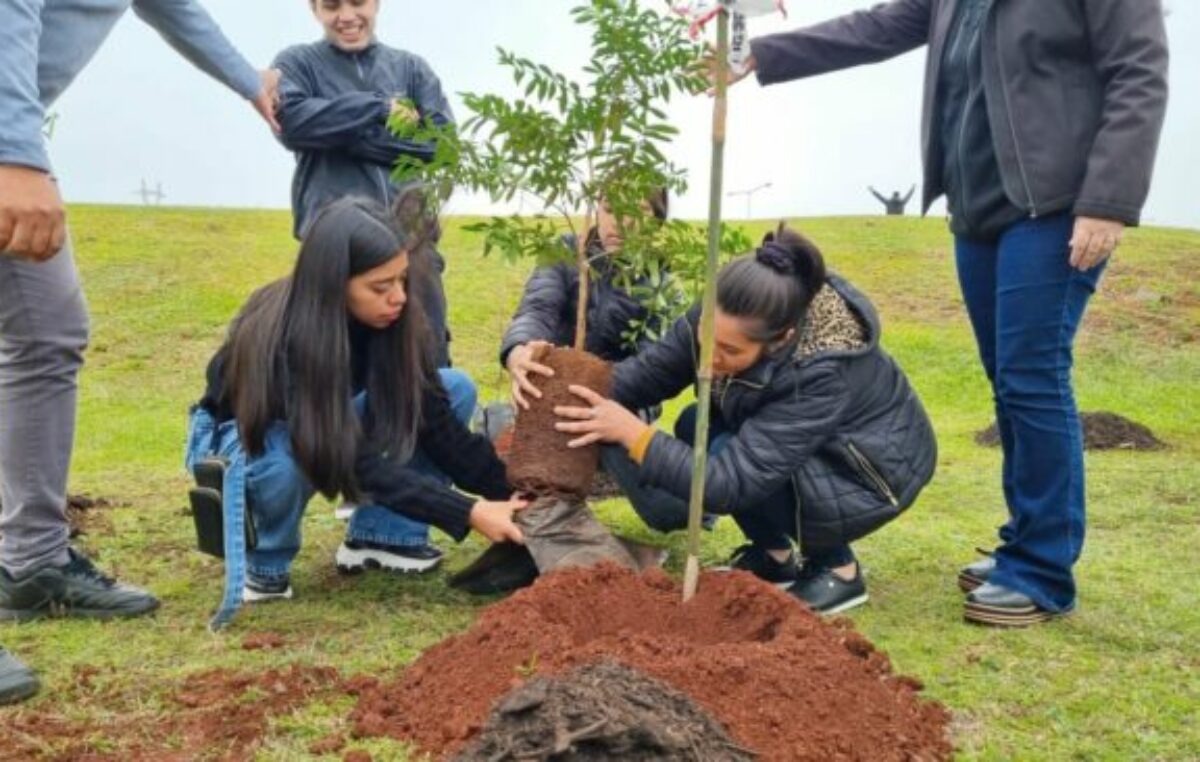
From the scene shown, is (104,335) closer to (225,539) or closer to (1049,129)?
(225,539)

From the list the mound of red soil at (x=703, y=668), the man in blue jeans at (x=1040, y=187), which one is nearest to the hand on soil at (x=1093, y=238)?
the man in blue jeans at (x=1040, y=187)

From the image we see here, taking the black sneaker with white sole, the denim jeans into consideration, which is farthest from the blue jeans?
the black sneaker with white sole

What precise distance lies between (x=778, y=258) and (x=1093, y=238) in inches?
30.2

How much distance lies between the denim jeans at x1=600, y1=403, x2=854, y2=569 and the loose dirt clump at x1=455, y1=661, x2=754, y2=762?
1.29 metres

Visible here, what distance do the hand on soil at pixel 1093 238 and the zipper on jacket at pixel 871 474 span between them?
774 mm

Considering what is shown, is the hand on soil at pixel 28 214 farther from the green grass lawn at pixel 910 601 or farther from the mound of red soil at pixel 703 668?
the mound of red soil at pixel 703 668

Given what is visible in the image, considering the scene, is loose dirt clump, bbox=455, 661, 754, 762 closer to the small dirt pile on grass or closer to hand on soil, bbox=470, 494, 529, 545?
the small dirt pile on grass

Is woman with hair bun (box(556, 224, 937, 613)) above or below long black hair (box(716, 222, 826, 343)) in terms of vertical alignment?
below

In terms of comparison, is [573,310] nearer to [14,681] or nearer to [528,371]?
[528,371]

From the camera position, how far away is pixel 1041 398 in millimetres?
3305

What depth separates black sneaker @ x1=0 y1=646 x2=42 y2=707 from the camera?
9.01 ft

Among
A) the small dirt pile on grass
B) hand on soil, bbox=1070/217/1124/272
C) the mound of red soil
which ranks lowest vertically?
the small dirt pile on grass

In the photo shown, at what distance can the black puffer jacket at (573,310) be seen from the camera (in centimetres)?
418

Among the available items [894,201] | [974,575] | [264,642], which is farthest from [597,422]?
[894,201]
